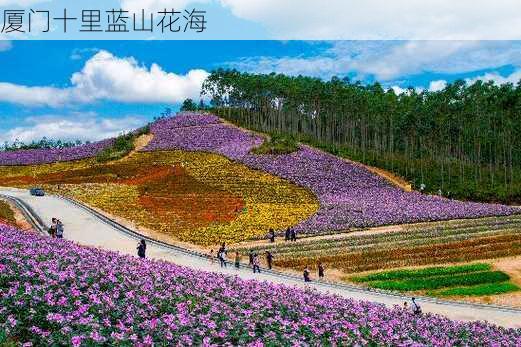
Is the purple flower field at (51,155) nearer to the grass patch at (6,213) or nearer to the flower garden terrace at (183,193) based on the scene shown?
the flower garden terrace at (183,193)

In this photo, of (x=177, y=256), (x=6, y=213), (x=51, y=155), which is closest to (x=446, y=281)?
(x=177, y=256)

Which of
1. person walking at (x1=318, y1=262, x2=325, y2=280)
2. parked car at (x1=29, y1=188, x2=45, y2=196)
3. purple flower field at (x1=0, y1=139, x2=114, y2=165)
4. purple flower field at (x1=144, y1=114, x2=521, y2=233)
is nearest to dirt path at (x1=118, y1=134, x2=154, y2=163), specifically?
purple flower field at (x1=144, y1=114, x2=521, y2=233)

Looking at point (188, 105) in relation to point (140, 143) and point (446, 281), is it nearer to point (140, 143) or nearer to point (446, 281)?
point (140, 143)

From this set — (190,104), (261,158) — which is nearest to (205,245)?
(261,158)

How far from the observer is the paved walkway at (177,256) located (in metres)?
29.9

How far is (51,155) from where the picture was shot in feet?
385

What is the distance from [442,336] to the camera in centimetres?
1725

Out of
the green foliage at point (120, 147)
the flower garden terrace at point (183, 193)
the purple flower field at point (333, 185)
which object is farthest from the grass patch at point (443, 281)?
the green foliage at point (120, 147)

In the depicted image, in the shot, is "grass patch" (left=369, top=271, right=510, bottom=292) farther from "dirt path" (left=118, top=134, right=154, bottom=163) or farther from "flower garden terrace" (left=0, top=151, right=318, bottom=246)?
"dirt path" (left=118, top=134, right=154, bottom=163)

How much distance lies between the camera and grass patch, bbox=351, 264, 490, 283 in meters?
37.3

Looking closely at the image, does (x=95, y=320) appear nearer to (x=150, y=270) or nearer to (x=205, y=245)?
(x=150, y=270)

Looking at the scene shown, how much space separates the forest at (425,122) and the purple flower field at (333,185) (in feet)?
29.6

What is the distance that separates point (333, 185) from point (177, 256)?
41543 mm

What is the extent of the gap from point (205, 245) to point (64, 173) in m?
54.1
